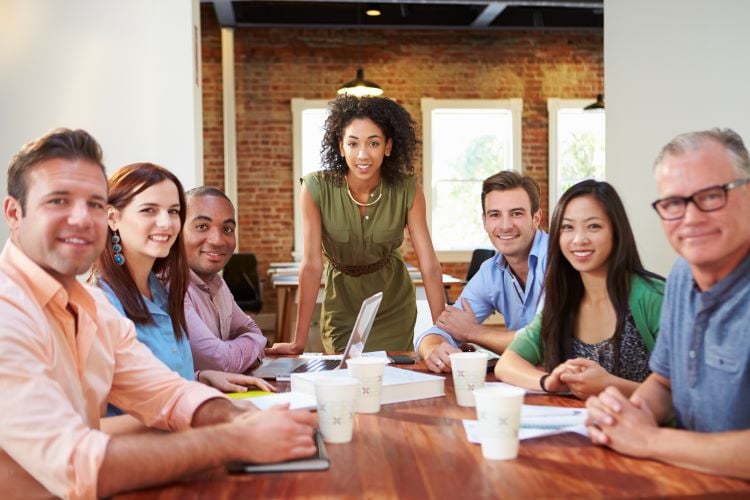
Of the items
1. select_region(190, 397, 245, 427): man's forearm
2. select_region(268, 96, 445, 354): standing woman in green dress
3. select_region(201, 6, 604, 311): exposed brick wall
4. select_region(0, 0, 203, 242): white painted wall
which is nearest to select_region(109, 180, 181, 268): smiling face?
select_region(190, 397, 245, 427): man's forearm

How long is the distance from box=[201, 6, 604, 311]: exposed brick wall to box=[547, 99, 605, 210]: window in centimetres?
69

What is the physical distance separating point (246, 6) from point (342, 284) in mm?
5536

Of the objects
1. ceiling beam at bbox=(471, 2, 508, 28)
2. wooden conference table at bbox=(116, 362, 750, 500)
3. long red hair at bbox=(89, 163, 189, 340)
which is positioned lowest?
wooden conference table at bbox=(116, 362, 750, 500)

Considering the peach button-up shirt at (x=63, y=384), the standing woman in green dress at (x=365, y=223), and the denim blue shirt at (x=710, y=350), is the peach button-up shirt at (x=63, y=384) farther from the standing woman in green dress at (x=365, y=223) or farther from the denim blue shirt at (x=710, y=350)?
the standing woman in green dress at (x=365, y=223)

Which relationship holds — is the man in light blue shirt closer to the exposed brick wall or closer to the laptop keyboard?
the laptop keyboard

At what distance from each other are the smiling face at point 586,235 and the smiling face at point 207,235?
3.44 feet

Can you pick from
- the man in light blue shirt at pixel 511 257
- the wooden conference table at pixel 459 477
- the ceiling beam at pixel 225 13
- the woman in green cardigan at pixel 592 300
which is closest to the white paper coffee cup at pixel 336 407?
the wooden conference table at pixel 459 477

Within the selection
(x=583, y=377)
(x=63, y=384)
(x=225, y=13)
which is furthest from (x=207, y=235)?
(x=225, y=13)

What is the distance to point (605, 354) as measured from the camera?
1.97 meters

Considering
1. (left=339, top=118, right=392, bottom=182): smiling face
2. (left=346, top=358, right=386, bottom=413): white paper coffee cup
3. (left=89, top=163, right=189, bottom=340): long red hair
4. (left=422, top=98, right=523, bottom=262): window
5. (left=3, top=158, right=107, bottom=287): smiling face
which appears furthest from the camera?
(left=422, top=98, right=523, bottom=262): window

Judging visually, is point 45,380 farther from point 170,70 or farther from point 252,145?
point 252,145

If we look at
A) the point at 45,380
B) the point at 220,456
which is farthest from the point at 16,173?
the point at 220,456

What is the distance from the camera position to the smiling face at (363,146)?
3135 mm

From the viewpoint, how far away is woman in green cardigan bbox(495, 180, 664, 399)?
6.41ft
